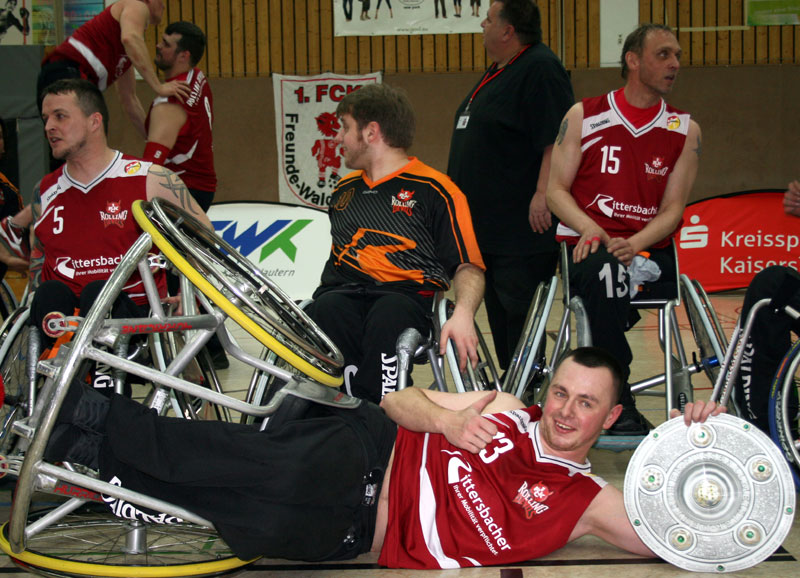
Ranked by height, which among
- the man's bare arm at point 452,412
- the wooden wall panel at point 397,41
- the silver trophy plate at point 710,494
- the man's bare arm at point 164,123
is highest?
the wooden wall panel at point 397,41

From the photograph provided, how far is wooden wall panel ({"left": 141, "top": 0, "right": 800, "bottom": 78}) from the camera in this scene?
8805 mm

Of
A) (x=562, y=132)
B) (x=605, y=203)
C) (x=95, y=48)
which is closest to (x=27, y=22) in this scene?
(x=95, y=48)

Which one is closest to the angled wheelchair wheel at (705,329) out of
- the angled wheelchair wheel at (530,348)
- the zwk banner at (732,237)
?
the angled wheelchair wheel at (530,348)

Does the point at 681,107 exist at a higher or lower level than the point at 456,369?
higher

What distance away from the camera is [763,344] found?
2.47 m

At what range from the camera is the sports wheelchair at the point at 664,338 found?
259 centimetres

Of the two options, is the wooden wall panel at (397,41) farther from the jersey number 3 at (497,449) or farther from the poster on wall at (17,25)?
the jersey number 3 at (497,449)

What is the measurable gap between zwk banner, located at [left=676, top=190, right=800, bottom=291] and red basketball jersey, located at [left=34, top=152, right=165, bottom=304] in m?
5.31

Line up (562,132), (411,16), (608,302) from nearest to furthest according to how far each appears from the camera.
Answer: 1. (608,302)
2. (562,132)
3. (411,16)

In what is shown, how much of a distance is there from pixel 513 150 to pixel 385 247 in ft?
3.76

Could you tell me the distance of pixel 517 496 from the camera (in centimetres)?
192

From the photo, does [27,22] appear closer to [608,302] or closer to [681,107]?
[681,107]

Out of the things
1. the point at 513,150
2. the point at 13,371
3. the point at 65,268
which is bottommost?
the point at 13,371

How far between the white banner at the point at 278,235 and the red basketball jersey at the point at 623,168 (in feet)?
11.2
